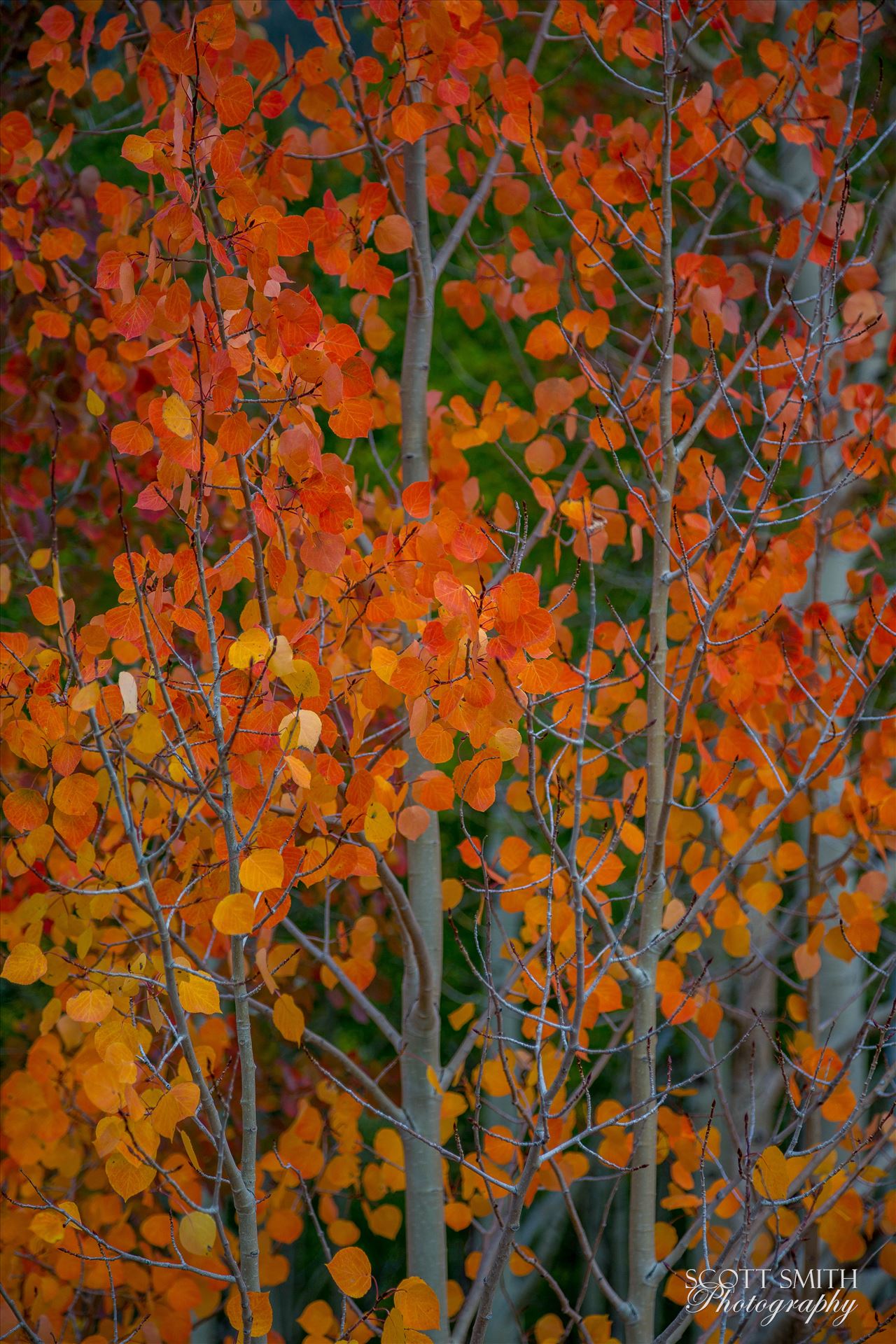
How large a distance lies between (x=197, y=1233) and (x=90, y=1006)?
307mm

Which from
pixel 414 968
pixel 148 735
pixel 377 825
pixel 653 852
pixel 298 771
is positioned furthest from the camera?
pixel 414 968

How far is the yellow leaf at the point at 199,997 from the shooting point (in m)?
1.22

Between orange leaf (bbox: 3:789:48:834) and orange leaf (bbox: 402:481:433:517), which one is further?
orange leaf (bbox: 402:481:433:517)

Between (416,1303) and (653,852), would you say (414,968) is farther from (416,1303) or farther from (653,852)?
(416,1303)

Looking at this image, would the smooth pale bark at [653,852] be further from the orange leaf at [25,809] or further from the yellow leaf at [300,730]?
the orange leaf at [25,809]

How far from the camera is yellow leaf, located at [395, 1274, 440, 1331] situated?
130 centimetres

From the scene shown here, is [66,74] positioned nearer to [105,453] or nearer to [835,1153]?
[105,453]

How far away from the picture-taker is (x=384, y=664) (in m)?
1.32

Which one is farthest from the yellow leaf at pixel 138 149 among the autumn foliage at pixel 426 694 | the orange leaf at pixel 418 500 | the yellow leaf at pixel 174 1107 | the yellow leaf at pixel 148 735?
the yellow leaf at pixel 174 1107

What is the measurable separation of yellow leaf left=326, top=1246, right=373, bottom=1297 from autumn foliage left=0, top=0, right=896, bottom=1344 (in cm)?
2

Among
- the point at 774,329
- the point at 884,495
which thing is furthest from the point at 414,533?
the point at 774,329

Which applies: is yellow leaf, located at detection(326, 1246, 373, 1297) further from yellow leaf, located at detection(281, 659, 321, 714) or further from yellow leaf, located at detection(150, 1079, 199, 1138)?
yellow leaf, located at detection(281, 659, 321, 714)

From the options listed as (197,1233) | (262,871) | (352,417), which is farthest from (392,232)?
(197,1233)

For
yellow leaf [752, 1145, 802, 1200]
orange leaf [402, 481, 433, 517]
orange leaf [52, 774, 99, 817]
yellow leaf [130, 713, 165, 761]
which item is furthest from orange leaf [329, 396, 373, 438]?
yellow leaf [752, 1145, 802, 1200]
